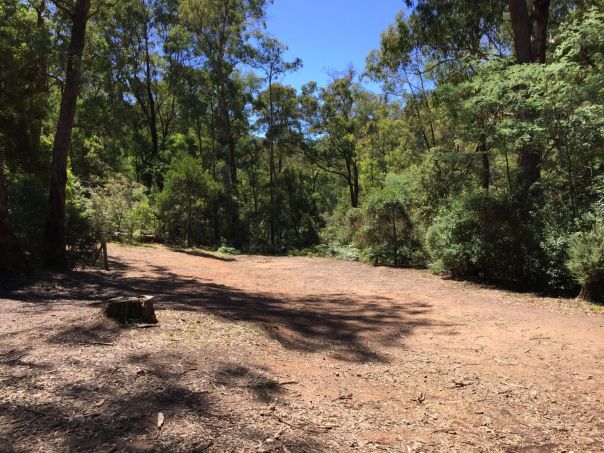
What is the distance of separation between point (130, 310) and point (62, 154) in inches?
292

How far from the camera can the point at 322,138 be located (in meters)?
37.2

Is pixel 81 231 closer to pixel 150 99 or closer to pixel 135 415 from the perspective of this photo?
pixel 135 415

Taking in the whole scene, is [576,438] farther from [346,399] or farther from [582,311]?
[582,311]

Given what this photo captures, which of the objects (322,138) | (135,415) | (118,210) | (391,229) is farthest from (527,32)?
(322,138)

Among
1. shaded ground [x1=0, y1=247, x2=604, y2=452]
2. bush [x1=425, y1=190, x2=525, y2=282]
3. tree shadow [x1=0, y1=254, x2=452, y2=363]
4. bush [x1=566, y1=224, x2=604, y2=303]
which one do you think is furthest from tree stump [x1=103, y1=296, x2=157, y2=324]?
bush [x1=425, y1=190, x2=525, y2=282]

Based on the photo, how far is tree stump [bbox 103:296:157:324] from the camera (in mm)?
5820

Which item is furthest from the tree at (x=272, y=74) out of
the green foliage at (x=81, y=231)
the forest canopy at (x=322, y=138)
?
the green foliage at (x=81, y=231)

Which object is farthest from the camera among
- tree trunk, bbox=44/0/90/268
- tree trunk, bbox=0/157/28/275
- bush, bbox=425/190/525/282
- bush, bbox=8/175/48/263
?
bush, bbox=425/190/525/282

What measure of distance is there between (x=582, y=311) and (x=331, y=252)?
1753cm

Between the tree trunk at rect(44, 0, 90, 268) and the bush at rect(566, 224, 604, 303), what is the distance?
11.7m

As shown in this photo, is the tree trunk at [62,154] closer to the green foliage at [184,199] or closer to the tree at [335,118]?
the green foliage at [184,199]

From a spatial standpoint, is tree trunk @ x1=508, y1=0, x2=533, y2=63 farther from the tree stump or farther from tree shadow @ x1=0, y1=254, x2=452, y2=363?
the tree stump

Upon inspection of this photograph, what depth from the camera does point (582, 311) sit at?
28.7ft

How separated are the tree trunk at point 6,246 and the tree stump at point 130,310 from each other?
4854mm
